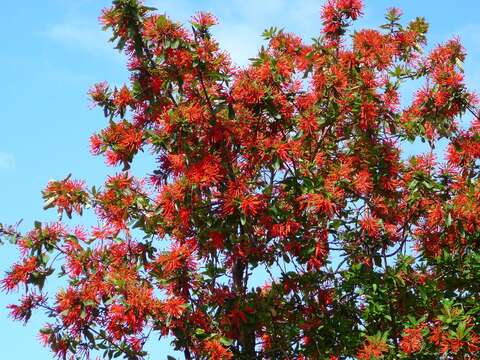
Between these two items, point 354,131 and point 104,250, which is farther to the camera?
point 354,131

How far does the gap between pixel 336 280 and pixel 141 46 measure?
3949 mm

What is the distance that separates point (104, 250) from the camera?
11.3m

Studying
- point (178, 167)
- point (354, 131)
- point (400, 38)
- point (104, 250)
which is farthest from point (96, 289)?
point (400, 38)

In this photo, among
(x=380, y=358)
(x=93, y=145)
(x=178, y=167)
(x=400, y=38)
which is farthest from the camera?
(x=400, y=38)

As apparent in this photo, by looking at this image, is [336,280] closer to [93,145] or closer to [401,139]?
[401,139]

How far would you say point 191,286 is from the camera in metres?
10.8

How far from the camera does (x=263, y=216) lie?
36.1ft

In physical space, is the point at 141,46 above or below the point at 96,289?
above

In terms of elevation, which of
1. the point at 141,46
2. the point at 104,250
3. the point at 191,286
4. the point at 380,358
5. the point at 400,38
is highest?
the point at 400,38

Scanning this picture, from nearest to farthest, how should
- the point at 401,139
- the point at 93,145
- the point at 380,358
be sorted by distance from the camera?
1. the point at 380,358
2. the point at 93,145
3. the point at 401,139

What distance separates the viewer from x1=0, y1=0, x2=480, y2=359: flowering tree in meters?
10.7

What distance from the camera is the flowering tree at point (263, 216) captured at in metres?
10.7

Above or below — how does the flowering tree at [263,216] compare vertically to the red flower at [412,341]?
above

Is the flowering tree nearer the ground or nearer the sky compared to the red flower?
nearer the sky
